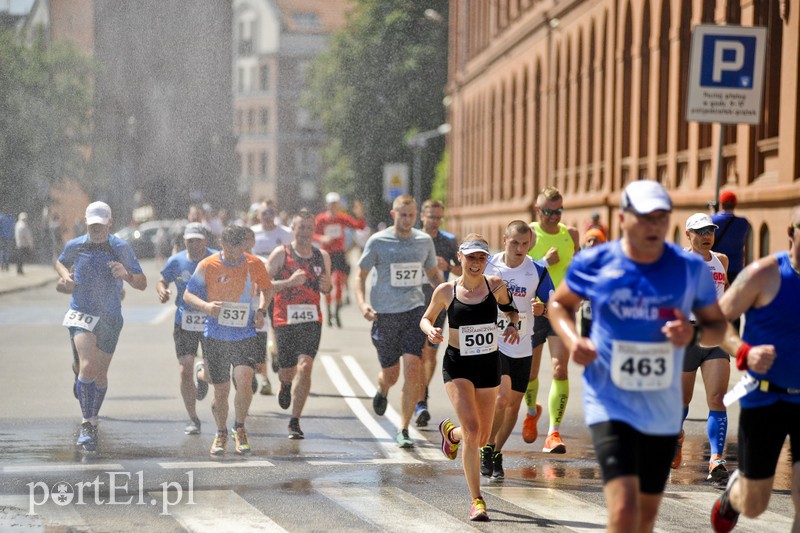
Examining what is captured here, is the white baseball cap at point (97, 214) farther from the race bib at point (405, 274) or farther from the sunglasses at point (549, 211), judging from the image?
the sunglasses at point (549, 211)

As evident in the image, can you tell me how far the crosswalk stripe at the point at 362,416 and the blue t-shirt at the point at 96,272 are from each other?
7.59 ft

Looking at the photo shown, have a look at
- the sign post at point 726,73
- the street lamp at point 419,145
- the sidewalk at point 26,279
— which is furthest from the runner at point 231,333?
the street lamp at point 419,145

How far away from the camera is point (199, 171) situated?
10025 cm

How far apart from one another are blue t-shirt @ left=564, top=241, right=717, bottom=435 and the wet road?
2012 mm

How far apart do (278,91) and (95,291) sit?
120m

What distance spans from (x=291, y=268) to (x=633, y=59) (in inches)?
891

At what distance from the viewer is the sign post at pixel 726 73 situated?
1472cm

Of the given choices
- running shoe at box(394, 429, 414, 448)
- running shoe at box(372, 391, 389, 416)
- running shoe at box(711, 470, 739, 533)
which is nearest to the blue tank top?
running shoe at box(711, 470, 739, 533)

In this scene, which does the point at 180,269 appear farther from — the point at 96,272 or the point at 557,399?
the point at 557,399

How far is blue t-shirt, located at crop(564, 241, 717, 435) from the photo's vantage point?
6152 millimetres

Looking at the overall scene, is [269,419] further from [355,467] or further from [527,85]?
[527,85]

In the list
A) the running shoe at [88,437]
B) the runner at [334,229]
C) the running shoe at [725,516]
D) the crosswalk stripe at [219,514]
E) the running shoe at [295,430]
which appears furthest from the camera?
the runner at [334,229]

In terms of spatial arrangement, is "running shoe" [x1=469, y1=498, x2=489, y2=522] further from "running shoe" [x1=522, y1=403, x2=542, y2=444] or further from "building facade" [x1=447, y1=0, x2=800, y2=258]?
"building facade" [x1=447, y1=0, x2=800, y2=258]

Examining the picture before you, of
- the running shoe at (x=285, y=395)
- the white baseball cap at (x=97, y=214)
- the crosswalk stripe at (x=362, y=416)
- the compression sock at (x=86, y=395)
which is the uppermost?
the white baseball cap at (x=97, y=214)
